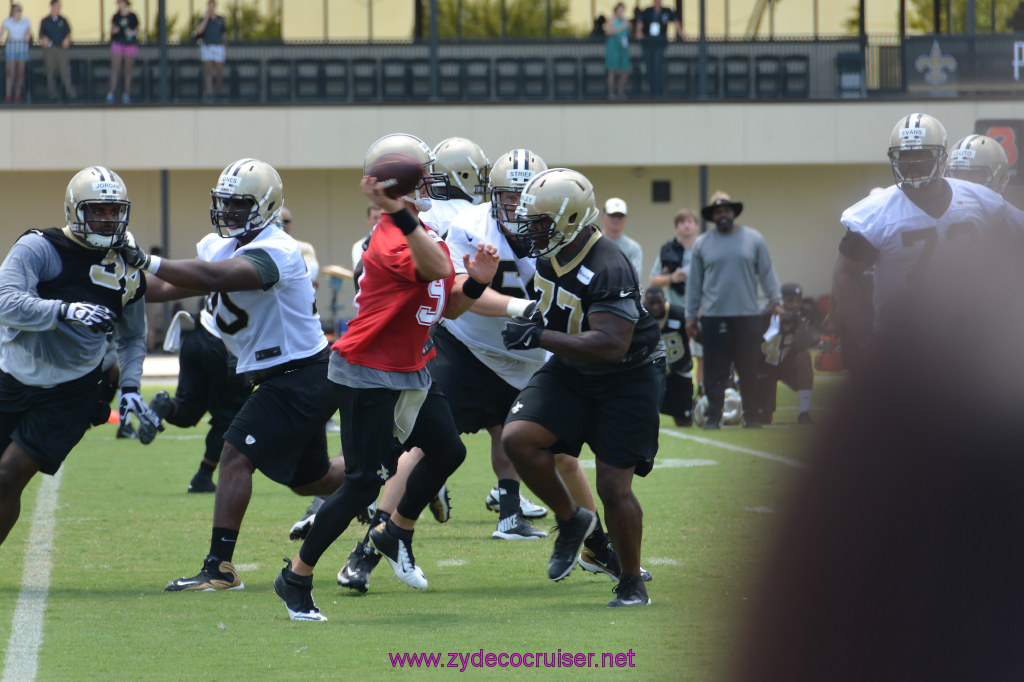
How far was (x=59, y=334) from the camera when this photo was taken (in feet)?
20.8

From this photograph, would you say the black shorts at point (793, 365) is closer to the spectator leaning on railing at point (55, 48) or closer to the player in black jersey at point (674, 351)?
the player in black jersey at point (674, 351)

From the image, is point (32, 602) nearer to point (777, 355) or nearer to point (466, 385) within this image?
point (466, 385)

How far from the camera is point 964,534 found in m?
1.12

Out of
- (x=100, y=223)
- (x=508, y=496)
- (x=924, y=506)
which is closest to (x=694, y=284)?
(x=508, y=496)

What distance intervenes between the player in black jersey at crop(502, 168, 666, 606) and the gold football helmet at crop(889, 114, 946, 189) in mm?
→ 1637

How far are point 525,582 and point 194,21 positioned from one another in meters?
26.5

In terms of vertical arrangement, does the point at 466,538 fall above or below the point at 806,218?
below

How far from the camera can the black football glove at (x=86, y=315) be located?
601 centimetres

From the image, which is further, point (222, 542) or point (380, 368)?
point (222, 542)

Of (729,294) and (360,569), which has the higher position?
(729,294)

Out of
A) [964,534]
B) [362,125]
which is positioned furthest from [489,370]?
[362,125]

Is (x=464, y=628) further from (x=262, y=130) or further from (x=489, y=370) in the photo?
(x=262, y=130)

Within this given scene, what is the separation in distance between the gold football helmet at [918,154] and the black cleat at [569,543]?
2325 mm

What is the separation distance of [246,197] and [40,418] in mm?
1395
